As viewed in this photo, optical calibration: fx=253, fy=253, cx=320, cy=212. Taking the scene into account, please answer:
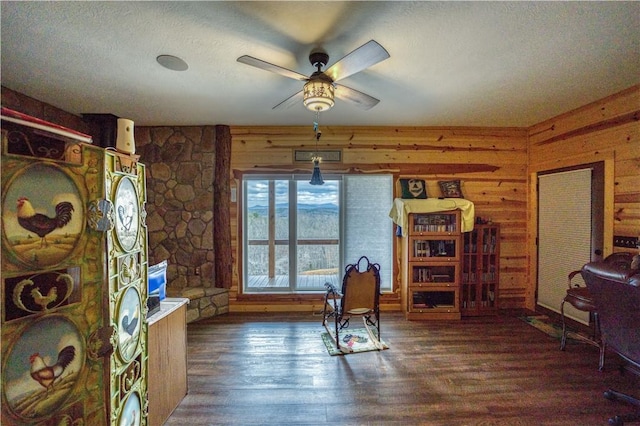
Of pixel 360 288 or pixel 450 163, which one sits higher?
pixel 450 163

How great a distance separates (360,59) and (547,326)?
4.02 meters

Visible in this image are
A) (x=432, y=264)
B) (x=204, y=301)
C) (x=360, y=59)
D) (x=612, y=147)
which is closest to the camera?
(x=360, y=59)

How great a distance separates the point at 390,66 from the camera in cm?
224

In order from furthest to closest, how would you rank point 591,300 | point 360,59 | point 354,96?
1. point 591,300
2. point 354,96
3. point 360,59

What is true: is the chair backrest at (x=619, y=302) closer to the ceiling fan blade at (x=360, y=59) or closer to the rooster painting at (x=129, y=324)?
the ceiling fan blade at (x=360, y=59)

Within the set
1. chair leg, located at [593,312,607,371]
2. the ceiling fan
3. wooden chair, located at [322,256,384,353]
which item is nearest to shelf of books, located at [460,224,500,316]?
chair leg, located at [593,312,607,371]

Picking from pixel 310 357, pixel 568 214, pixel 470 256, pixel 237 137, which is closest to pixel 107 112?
pixel 237 137

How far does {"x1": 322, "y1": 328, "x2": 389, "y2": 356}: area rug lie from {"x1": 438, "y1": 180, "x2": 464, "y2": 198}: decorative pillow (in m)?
2.33

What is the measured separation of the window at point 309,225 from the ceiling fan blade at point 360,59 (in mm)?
2153

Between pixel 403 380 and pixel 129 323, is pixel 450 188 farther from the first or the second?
pixel 129 323

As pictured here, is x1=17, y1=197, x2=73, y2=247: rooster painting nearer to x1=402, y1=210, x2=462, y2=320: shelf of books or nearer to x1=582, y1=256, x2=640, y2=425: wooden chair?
x1=582, y1=256, x2=640, y2=425: wooden chair

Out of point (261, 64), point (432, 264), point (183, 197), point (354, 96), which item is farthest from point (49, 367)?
point (432, 264)

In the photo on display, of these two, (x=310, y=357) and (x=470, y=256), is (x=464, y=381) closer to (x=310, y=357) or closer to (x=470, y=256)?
(x=310, y=357)

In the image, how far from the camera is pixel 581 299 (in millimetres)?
2578
